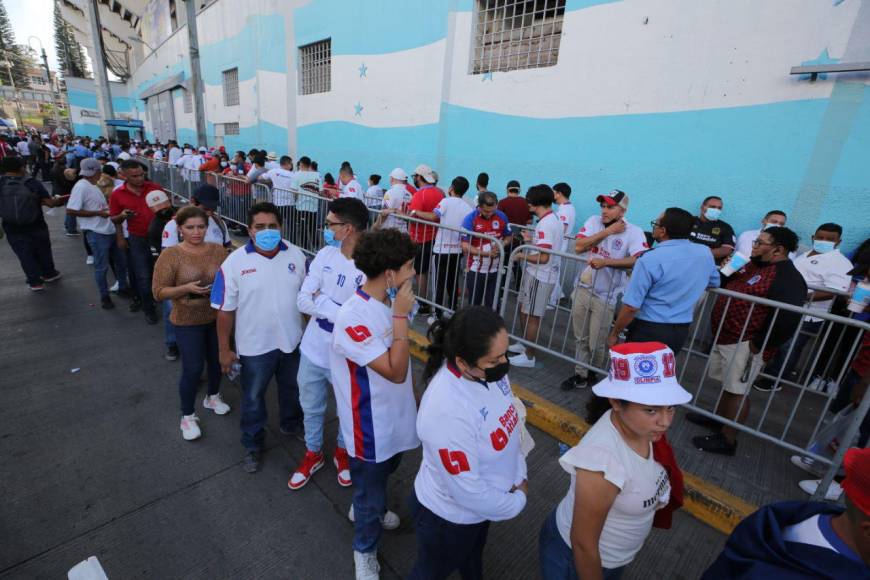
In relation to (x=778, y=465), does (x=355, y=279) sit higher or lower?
higher

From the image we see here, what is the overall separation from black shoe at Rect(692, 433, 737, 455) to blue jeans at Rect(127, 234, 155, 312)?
650cm

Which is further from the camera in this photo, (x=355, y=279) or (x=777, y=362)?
(x=777, y=362)

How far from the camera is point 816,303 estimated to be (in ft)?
14.5

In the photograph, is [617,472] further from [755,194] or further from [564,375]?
[755,194]

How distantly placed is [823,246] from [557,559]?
4.90 meters

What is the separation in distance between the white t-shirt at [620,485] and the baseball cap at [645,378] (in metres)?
0.17

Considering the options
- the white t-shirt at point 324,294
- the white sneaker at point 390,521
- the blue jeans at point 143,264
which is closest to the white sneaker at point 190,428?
the white t-shirt at point 324,294

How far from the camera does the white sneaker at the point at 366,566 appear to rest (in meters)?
2.21

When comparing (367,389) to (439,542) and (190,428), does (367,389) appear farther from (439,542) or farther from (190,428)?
(190,428)

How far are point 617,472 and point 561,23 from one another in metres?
7.54

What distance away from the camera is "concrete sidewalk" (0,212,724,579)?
2365 mm

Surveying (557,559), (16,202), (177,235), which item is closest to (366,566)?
(557,559)

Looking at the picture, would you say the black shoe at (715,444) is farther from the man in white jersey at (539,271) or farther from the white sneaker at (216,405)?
the white sneaker at (216,405)

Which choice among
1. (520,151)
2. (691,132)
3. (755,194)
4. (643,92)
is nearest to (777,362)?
(755,194)
